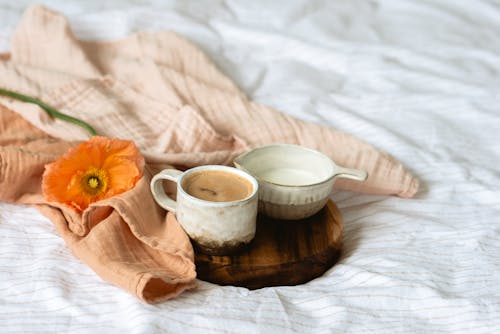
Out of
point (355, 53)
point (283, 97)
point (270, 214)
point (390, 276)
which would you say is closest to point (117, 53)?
point (283, 97)

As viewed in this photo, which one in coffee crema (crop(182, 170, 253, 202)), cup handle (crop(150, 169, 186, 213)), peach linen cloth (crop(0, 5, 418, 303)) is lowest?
peach linen cloth (crop(0, 5, 418, 303))

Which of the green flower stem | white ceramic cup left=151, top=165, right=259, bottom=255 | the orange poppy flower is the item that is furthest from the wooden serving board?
the green flower stem

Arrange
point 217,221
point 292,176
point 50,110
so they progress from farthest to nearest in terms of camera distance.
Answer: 1. point 50,110
2. point 292,176
3. point 217,221

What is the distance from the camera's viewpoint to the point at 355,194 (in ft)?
2.70

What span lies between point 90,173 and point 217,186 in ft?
0.51

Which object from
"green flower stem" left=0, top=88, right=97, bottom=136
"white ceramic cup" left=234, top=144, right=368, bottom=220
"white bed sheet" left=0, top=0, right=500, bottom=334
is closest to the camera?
"white bed sheet" left=0, top=0, right=500, bottom=334

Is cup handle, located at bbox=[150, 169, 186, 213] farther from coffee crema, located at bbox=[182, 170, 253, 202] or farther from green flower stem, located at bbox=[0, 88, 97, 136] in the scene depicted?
green flower stem, located at bbox=[0, 88, 97, 136]

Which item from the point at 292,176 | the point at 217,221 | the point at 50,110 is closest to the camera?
the point at 217,221

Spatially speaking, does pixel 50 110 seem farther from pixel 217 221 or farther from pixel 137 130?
pixel 217 221

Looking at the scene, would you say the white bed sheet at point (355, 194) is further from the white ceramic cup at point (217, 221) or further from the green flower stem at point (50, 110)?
the green flower stem at point (50, 110)

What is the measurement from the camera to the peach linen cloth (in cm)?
64

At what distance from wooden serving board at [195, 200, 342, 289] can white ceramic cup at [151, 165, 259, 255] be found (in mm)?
15

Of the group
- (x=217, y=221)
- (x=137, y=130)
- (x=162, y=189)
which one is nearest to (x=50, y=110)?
(x=137, y=130)

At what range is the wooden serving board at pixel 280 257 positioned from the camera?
2.08 feet
